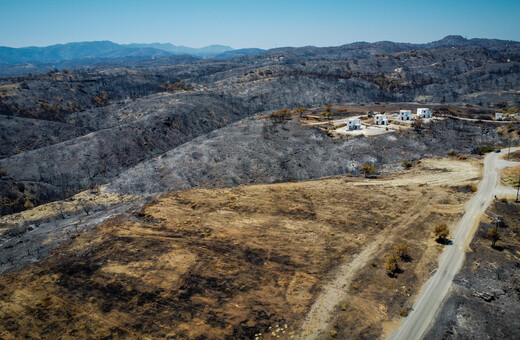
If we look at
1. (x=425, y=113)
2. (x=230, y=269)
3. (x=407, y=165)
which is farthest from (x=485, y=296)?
(x=425, y=113)

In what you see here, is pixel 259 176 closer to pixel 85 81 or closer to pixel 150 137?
pixel 150 137

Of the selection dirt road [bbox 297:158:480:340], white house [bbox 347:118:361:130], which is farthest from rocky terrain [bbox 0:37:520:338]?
white house [bbox 347:118:361:130]

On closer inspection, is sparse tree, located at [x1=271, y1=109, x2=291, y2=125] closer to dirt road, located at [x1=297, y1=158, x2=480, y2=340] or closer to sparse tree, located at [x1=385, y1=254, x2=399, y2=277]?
dirt road, located at [x1=297, y1=158, x2=480, y2=340]

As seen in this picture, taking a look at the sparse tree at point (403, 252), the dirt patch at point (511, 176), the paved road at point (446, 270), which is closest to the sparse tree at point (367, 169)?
the paved road at point (446, 270)

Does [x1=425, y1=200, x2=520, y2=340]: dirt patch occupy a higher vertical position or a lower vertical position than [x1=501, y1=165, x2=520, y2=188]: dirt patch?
lower

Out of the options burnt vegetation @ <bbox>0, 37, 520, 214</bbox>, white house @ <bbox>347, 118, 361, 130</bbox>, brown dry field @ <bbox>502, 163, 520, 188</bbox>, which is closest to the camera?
brown dry field @ <bbox>502, 163, 520, 188</bbox>

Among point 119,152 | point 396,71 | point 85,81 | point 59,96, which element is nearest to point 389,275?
point 119,152

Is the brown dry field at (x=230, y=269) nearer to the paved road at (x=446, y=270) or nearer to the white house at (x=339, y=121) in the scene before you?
the paved road at (x=446, y=270)

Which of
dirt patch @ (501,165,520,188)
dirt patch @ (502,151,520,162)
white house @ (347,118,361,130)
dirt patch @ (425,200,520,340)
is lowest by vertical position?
dirt patch @ (425,200,520,340)
